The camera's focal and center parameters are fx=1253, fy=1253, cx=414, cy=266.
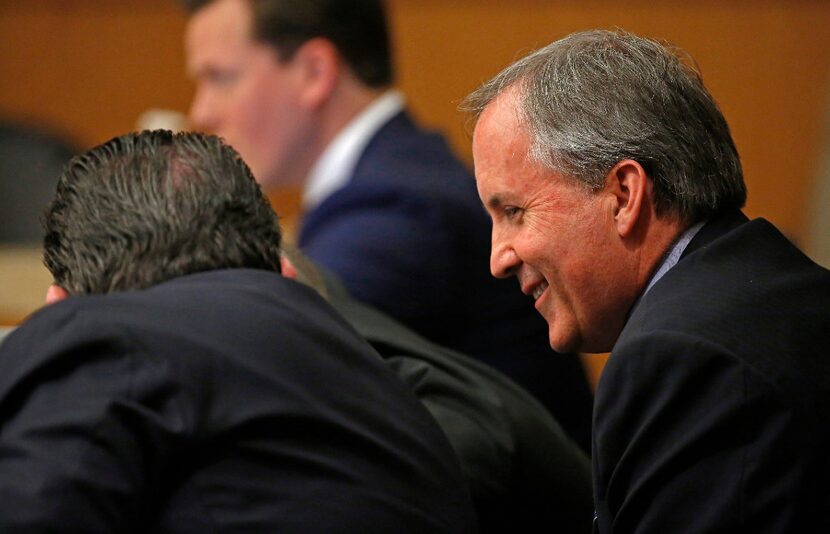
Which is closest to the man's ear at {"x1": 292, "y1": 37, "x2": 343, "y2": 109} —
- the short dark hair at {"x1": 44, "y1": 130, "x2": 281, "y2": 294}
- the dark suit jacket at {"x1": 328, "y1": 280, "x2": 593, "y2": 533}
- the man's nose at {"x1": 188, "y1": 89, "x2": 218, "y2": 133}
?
the man's nose at {"x1": 188, "y1": 89, "x2": 218, "y2": 133}

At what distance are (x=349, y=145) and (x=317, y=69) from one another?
0.20 metres

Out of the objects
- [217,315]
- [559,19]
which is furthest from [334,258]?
[559,19]

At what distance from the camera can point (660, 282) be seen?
124 centimetres

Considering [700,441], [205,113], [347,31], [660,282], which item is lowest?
[700,441]

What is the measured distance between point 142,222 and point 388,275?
1027mm

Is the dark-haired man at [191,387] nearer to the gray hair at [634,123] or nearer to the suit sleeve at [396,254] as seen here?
the gray hair at [634,123]

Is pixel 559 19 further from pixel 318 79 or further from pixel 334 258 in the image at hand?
pixel 334 258

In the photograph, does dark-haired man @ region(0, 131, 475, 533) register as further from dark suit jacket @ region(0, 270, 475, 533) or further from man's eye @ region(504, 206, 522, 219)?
man's eye @ region(504, 206, 522, 219)

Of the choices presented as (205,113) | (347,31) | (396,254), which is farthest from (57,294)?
(205,113)

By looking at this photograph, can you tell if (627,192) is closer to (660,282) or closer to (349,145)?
(660,282)

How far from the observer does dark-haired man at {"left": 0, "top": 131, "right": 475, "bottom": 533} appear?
1.00 meters

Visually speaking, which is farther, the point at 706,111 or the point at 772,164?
the point at 772,164

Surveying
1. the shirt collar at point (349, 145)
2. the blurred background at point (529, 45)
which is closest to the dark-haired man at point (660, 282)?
the shirt collar at point (349, 145)

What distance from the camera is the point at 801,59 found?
446 cm
